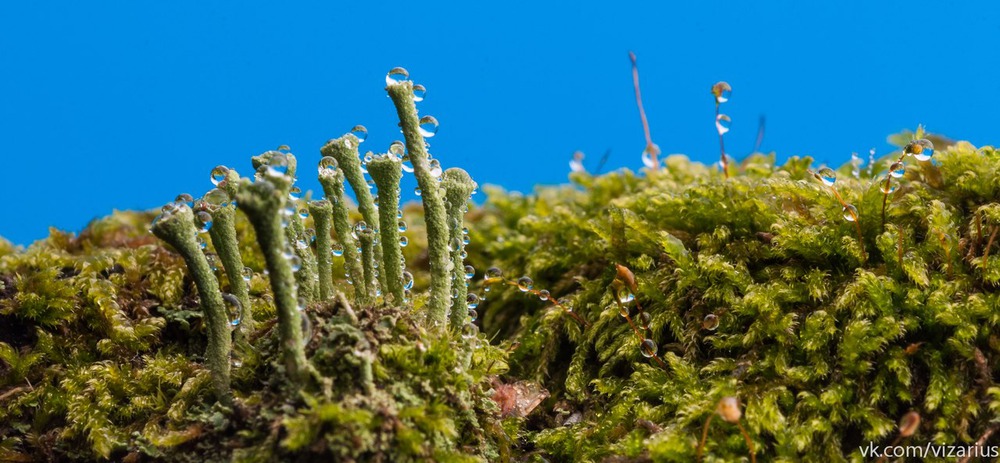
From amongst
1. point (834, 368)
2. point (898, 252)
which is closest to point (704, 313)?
point (834, 368)

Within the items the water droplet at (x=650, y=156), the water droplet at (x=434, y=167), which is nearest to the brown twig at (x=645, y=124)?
the water droplet at (x=650, y=156)

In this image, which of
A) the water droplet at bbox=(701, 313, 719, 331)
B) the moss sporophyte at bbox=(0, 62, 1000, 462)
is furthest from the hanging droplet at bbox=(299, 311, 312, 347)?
the water droplet at bbox=(701, 313, 719, 331)

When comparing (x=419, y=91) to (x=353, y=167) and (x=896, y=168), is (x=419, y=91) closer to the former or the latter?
(x=353, y=167)

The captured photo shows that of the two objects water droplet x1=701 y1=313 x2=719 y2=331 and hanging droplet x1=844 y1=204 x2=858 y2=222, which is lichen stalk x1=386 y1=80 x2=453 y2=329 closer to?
water droplet x1=701 y1=313 x2=719 y2=331

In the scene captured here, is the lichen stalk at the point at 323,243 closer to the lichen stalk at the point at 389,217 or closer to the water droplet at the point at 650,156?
the lichen stalk at the point at 389,217

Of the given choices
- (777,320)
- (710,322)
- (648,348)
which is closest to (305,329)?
(648,348)
